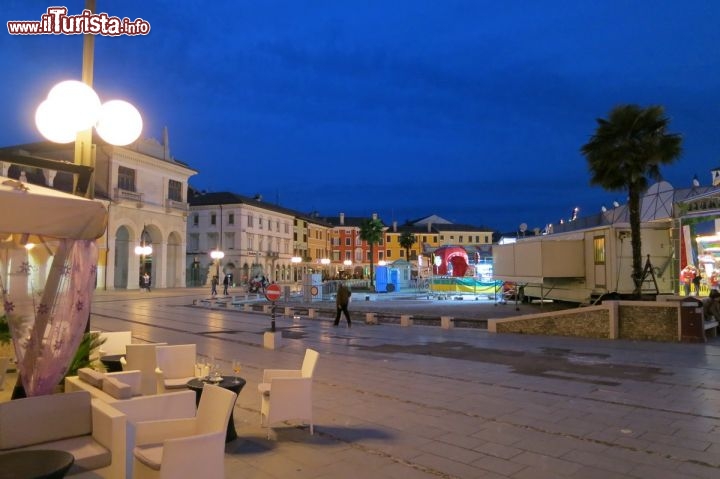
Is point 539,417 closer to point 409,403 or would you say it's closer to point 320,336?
point 409,403

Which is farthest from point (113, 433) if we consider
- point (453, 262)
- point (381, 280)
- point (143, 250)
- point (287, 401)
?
point (143, 250)

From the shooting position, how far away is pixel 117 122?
5.64 meters

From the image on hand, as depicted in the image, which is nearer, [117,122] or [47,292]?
[47,292]

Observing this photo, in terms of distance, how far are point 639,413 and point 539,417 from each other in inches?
59.3

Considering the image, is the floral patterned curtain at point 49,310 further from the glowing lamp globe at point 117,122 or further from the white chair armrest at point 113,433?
the glowing lamp globe at point 117,122

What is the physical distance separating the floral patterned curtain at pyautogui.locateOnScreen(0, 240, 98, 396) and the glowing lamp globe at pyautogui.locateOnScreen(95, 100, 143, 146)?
1593 millimetres

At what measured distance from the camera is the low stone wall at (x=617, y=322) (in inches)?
592

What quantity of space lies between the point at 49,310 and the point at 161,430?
1.43 meters

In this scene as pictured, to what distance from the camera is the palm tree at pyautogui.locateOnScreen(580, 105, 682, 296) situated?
60.0ft

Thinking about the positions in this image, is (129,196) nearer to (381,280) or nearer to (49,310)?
(381,280)

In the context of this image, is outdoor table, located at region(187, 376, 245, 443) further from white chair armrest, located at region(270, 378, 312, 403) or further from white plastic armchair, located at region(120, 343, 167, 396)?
white plastic armchair, located at region(120, 343, 167, 396)

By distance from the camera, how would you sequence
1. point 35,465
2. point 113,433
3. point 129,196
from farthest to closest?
point 129,196 → point 113,433 → point 35,465

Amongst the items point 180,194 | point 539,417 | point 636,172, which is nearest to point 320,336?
point 539,417

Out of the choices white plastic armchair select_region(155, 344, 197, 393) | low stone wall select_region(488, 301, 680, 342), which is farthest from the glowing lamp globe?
low stone wall select_region(488, 301, 680, 342)
